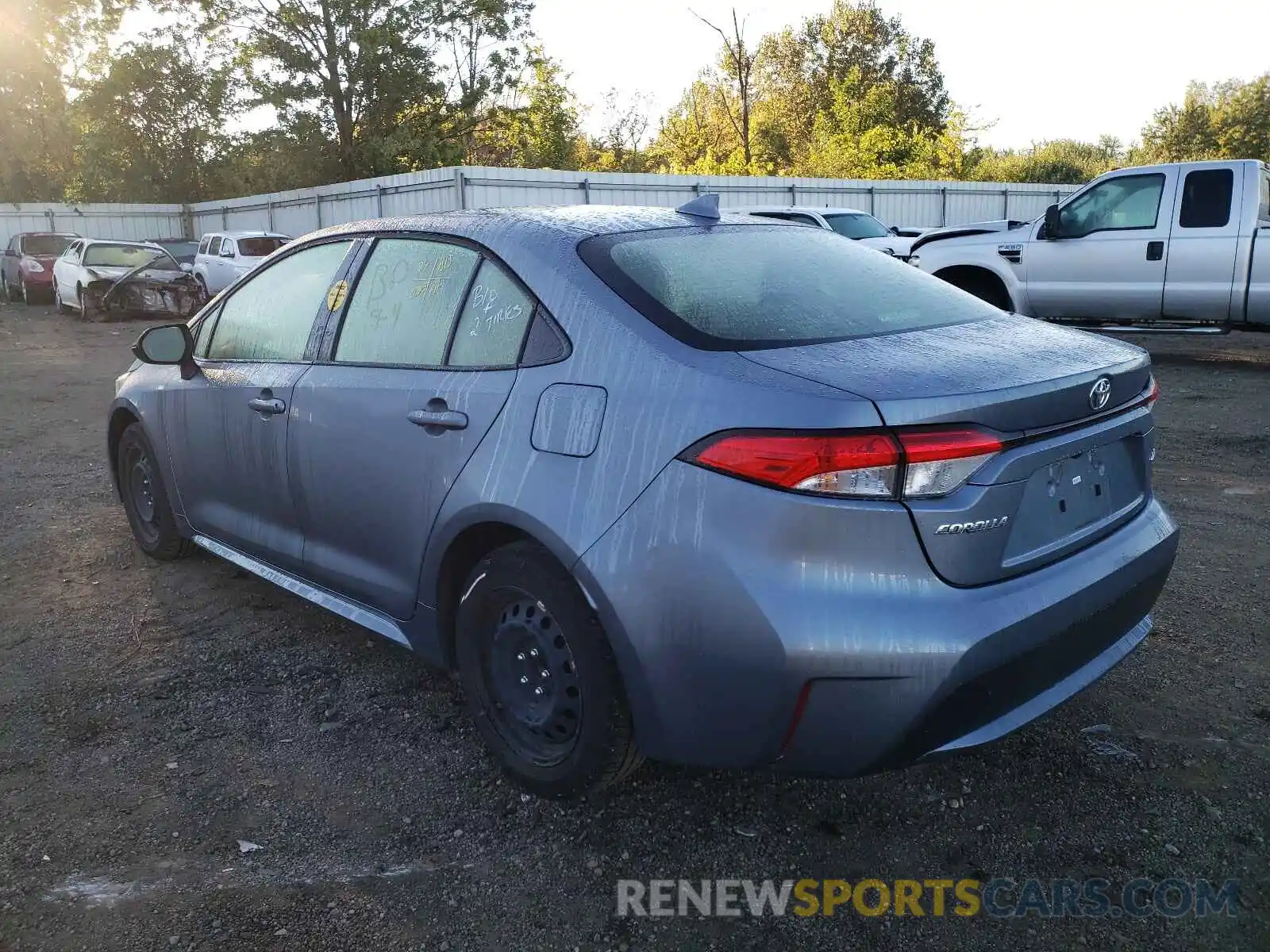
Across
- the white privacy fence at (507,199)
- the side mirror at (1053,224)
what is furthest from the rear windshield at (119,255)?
the side mirror at (1053,224)

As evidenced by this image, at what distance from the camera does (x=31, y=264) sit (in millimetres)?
22266

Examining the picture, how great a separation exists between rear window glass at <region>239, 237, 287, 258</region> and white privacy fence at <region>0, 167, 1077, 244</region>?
6.12 feet

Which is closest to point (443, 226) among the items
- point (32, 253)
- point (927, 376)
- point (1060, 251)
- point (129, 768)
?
point (927, 376)

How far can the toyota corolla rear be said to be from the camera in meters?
2.06

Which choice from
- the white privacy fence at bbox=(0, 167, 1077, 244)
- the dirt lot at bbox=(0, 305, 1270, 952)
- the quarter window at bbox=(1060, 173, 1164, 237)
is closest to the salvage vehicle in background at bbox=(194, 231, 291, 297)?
the white privacy fence at bbox=(0, 167, 1077, 244)

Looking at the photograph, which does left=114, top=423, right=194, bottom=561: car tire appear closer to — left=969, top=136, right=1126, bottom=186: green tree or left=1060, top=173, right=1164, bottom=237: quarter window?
left=1060, top=173, right=1164, bottom=237: quarter window

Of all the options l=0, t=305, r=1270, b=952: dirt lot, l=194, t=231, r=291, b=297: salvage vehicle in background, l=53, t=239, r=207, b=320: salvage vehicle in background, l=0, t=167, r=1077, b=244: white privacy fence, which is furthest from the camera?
l=0, t=167, r=1077, b=244: white privacy fence

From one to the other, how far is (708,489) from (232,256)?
18570 millimetres

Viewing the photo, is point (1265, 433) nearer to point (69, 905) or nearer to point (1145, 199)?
point (1145, 199)

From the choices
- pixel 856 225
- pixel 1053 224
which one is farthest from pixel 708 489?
pixel 856 225

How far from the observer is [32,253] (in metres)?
22.7

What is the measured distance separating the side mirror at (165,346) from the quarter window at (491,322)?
1.76 metres

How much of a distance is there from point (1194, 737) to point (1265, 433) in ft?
16.3

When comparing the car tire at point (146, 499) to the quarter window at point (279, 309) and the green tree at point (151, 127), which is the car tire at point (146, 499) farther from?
the green tree at point (151, 127)
